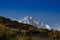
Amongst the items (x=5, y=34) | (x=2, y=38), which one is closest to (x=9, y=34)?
(x=5, y=34)

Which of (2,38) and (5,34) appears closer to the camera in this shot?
(2,38)

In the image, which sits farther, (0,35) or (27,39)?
(27,39)

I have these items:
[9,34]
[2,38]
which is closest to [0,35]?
[2,38]

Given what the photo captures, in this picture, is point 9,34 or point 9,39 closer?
point 9,39

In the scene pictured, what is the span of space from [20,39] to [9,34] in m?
1.01

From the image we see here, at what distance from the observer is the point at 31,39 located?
44.6ft

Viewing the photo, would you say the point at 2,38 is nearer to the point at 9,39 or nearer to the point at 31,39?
the point at 9,39

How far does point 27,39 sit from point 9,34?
1.01 meters

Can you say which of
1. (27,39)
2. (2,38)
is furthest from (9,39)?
(27,39)

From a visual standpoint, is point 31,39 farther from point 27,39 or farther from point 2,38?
point 2,38

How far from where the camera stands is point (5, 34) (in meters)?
13.3

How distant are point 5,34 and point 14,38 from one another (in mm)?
653

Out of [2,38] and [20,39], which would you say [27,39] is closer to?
[20,39]

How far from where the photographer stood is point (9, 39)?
1255 cm
